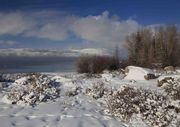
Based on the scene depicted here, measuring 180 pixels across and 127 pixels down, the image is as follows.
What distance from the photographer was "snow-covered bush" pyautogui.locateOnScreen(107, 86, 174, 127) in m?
8.55

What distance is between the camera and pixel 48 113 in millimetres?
9523

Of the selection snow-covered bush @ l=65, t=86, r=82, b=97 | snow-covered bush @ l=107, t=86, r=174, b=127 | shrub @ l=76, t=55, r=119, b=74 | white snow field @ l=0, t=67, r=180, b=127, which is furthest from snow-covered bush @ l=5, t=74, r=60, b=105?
shrub @ l=76, t=55, r=119, b=74

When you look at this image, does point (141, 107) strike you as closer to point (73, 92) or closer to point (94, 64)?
point (73, 92)

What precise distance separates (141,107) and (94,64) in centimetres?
2288

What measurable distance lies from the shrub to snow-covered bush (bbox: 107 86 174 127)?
20653 mm

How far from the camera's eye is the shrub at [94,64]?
1270 inches

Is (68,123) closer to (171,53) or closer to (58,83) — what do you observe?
(58,83)

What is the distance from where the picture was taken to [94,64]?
106ft

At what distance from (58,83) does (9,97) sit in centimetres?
466

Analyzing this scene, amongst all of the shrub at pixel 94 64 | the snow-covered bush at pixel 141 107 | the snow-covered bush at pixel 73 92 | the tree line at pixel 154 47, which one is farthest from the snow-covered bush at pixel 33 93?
the tree line at pixel 154 47

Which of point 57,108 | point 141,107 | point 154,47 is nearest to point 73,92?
point 57,108

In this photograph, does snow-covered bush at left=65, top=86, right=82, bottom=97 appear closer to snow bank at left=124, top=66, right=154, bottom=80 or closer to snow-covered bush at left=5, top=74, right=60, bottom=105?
snow-covered bush at left=5, top=74, right=60, bottom=105

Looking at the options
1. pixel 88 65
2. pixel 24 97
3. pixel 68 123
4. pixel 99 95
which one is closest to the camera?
pixel 68 123

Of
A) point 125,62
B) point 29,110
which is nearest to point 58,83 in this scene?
point 29,110
